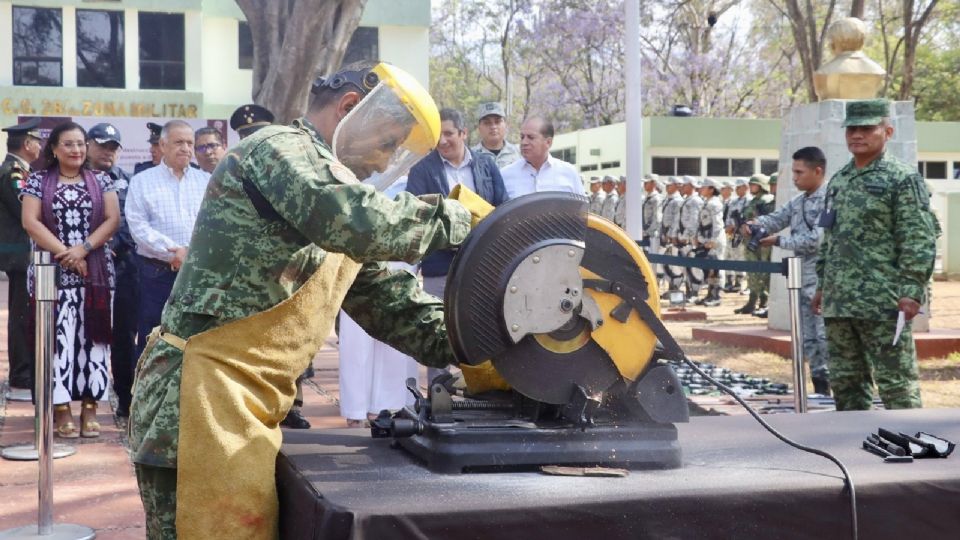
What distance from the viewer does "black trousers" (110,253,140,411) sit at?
7.02 metres

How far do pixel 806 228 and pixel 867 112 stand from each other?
2.50m

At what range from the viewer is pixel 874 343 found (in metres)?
5.46

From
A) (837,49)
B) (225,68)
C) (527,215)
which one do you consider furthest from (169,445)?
(225,68)

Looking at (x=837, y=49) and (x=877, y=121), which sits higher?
(x=837, y=49)

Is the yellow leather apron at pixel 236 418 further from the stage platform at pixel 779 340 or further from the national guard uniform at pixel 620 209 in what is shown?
the national guard uniform at pixel 620 209

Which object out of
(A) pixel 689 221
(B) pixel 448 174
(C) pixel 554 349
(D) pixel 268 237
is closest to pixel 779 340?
(B) pixel 448 174

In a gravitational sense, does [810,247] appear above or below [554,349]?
above

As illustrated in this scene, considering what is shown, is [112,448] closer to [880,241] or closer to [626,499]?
[880,241]

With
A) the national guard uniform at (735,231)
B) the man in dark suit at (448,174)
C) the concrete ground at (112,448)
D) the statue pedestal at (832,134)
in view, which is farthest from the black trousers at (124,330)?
the national guard uniform at (735,231)

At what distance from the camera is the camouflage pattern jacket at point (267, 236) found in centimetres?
252

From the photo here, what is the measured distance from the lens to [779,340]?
991 cm

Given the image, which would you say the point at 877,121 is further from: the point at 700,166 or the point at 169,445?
the point at 700,166

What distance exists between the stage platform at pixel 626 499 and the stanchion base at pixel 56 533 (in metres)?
1.99

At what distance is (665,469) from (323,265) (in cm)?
93
